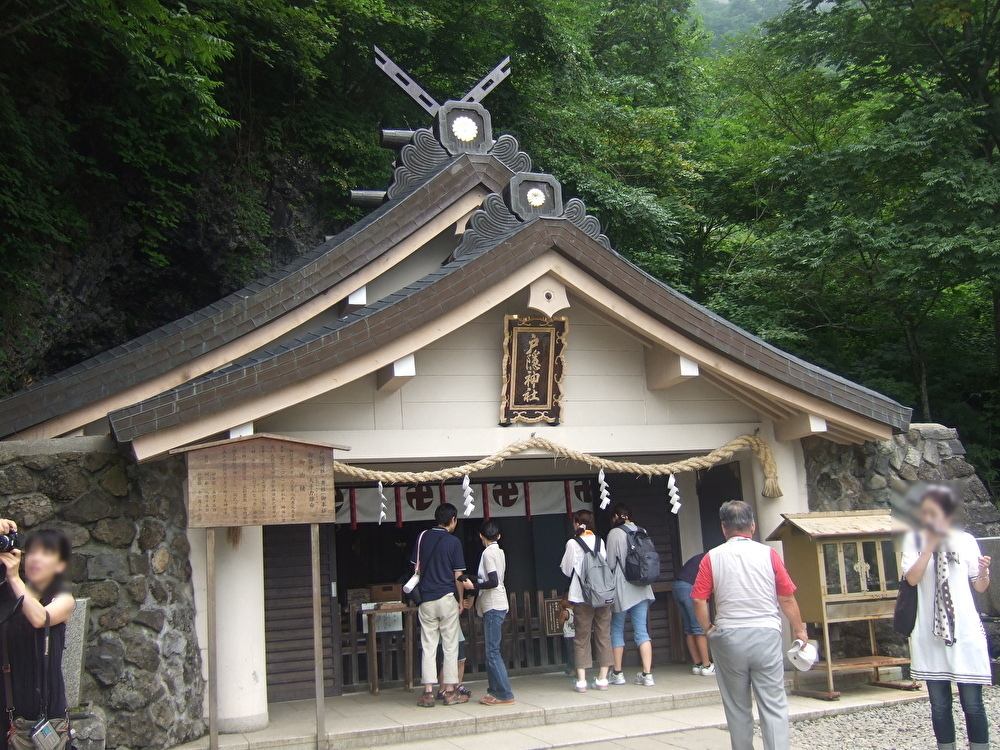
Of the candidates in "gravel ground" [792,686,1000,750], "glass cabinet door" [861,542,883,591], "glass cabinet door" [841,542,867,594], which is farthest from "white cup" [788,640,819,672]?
"glass cabinet door" [861,542,883,591]

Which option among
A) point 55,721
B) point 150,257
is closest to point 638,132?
point 150,257

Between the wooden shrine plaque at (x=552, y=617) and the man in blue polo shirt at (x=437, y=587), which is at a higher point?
the man in blue polo shirt at (x=437, y=587)

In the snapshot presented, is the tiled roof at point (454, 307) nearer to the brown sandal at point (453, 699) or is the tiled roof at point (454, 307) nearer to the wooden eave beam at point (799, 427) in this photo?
the wooden eave beam at point (799, 427)

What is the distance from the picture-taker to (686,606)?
362 inches

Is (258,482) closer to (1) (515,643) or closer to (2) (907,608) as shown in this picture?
(1) (515,643)

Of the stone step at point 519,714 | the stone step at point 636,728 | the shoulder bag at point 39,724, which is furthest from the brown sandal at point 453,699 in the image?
the shoulder bag at point 39,724

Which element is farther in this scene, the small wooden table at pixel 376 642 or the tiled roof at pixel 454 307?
the small wooden table at pixel 376 642

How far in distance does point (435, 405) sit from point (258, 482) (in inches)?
78.4

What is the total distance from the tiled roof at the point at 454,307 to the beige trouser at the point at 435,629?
8.13 feet

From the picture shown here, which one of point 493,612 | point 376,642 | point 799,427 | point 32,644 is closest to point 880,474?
point 799,427

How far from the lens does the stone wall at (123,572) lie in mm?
6430

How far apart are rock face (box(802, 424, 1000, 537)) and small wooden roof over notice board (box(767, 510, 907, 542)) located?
0.62 m

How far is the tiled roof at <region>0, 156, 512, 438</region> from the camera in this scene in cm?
780

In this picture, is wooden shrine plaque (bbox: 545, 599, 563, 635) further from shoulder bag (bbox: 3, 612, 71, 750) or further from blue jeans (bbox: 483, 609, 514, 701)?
shoulder bag (bbox: 3, 612, 71, 750)
